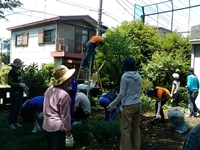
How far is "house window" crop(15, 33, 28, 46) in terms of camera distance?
2233cm

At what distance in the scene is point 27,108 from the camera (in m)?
4.55

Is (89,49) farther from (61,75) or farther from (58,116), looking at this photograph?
(58,116)

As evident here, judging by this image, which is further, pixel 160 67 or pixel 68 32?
pixel 68 32

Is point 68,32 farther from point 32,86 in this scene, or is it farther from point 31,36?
point 32,86

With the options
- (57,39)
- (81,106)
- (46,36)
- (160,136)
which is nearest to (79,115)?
(81,106)

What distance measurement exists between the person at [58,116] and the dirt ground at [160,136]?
2289mm

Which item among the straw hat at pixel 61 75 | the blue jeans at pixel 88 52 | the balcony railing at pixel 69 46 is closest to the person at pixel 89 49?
the blue jeans at pixel 88 52

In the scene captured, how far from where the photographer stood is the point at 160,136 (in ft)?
17.9

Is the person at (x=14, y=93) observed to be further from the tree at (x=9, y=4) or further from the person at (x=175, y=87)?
the person at (x=175, y=87)

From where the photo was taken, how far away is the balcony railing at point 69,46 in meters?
18.5

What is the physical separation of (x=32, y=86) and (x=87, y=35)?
13.7 meters

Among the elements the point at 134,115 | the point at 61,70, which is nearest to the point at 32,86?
the point at 134,115

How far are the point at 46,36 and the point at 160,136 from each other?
16723 millimetres

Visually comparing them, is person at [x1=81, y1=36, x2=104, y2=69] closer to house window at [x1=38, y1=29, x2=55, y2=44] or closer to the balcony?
the balcony
